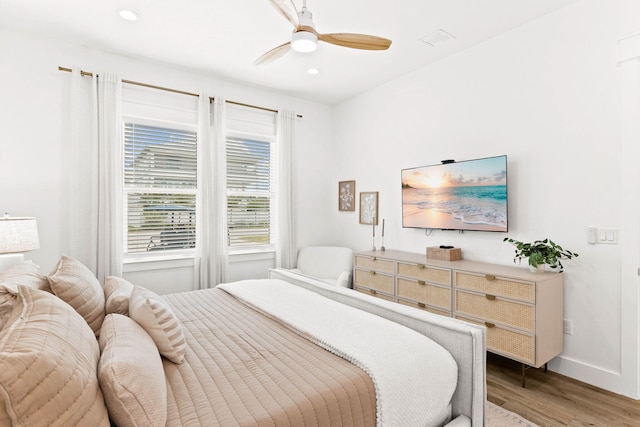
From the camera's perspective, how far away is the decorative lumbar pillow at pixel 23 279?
4.70 feet

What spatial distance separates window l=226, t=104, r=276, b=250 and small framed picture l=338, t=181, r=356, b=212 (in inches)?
37.9

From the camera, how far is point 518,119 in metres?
2.87

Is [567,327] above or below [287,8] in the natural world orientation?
below

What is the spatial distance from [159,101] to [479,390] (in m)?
3.77

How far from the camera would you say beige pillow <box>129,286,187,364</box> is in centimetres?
143

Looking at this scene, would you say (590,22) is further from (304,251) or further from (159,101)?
(159,101)

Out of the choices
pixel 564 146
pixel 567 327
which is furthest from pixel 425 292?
pixel 564 146

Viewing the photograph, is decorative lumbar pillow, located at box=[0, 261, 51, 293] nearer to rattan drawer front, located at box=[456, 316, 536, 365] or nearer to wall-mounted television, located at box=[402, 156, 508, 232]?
rattan drawer front, located at box=[456, 316, 536, 365]

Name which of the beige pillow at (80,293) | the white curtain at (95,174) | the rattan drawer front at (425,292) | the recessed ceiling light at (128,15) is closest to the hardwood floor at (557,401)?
the rattan drawer front at (425,292)

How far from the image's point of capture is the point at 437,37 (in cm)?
302

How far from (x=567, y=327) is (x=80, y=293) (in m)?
3.23

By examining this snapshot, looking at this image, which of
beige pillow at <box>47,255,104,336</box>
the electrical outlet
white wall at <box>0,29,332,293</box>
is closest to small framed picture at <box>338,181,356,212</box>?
white wall at <box>0,29,332,293</box>

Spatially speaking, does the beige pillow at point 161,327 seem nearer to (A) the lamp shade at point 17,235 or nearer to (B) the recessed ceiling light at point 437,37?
(A) the lamp shade at point 17,235

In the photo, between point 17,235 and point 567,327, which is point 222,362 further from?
point 567,327
